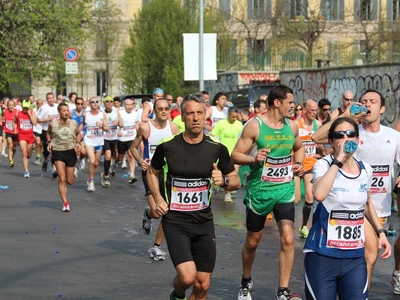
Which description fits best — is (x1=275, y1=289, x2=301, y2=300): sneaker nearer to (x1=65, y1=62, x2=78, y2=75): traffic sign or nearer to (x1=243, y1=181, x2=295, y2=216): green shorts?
(x1=243, y1=181, x2=295, y2=216): green shorts

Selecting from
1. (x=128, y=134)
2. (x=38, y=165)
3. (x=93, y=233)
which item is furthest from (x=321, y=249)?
(x=38, y=165)

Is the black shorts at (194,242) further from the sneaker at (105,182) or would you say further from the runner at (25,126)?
the runner at (25,126)

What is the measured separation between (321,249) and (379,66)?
693 inches

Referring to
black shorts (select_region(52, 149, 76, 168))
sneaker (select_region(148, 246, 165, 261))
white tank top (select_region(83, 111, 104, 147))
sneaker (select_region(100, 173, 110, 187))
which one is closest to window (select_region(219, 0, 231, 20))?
white tank top (select_region(83, 111, 104, 147))

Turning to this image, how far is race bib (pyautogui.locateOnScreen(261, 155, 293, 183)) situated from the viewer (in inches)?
328

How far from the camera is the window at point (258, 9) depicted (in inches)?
2132

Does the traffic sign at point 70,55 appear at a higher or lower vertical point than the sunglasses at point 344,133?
higher

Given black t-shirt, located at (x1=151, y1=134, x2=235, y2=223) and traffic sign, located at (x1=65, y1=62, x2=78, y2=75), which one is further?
traffic sign, located at (x1=65, y1=62, x2=78, y2=75)

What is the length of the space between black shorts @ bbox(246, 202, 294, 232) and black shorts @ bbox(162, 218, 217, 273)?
128 centimetres

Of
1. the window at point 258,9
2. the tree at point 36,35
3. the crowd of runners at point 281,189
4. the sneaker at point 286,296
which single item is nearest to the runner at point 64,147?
the crowd of runners at point 281,189

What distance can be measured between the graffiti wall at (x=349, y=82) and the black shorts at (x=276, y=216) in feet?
44.9

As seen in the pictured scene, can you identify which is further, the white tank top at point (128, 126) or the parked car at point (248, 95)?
the parked car at point (248, 95)

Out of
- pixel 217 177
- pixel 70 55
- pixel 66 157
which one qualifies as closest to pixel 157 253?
pixel 217 177

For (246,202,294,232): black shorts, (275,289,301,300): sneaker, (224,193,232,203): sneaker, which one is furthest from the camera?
(224,193,232,203): sneaker
